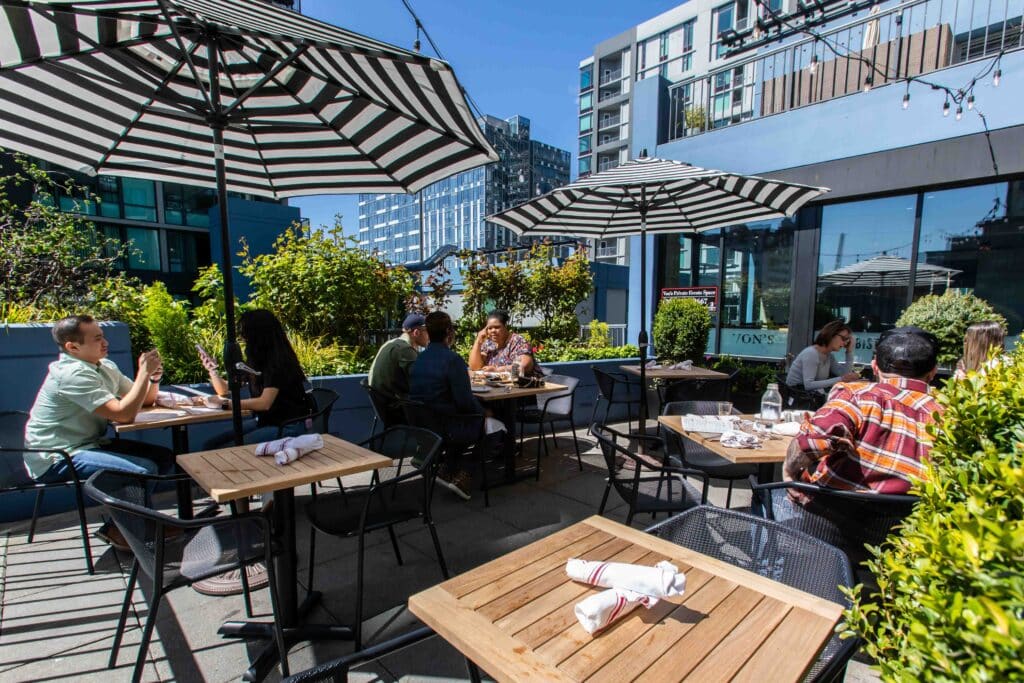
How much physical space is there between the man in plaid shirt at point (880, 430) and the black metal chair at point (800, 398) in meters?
2.51

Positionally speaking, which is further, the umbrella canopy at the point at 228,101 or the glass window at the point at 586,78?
the glass window at the point at 586,78

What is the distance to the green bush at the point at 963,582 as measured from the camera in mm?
594

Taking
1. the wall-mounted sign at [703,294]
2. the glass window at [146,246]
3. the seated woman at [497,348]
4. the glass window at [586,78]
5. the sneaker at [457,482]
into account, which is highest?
the glass window at [586,78]

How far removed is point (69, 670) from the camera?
2.11m

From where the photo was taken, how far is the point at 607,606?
1.19 metres

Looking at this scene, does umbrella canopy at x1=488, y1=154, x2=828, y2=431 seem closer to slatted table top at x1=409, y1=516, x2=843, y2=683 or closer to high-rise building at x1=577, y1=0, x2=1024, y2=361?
high-rise building at x1=577, y1=0, x2=1024, y2=361

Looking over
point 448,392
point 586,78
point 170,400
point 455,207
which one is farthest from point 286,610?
point 455,207

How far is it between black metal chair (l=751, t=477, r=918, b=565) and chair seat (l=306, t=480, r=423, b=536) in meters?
1.79

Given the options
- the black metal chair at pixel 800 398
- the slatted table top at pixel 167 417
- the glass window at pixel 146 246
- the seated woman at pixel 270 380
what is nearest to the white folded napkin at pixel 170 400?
the slatted table top at pixel 167 417

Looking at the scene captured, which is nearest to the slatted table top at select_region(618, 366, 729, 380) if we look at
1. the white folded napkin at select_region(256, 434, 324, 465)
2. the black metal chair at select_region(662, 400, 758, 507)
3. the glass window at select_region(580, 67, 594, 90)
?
the black metal chair at select_region(662, 400, 758, 507)

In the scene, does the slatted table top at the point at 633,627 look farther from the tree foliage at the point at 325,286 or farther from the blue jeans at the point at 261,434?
the tree foliage at the point at 325,286

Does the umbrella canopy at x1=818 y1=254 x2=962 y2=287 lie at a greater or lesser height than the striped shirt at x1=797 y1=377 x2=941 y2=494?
greater

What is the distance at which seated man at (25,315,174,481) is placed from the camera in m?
2.91

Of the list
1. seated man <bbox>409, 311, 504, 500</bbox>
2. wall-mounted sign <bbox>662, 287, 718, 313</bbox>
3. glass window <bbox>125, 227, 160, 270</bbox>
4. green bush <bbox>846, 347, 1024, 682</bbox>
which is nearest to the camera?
green bush <bbox>846, 347, 1024, 682</bbox>
